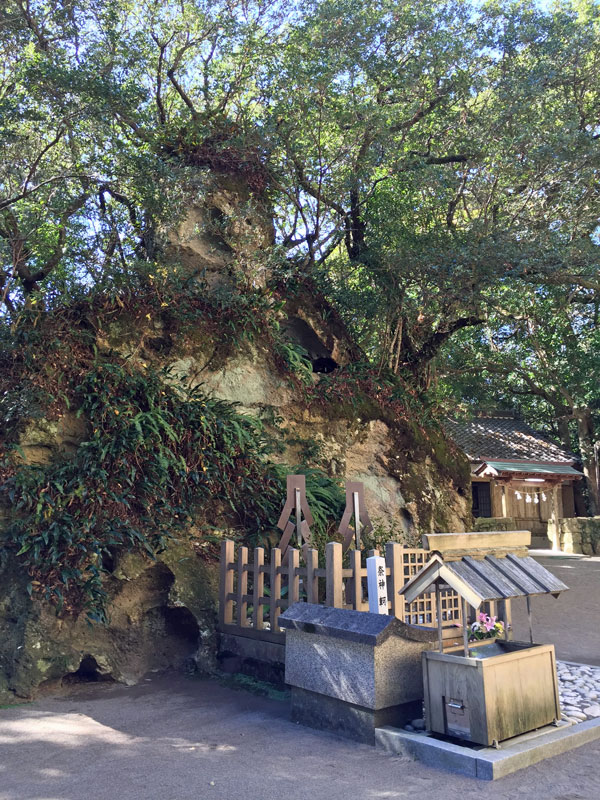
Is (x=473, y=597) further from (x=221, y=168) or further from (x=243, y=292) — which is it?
(x=221, y=168)

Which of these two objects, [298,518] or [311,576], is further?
[298,518]

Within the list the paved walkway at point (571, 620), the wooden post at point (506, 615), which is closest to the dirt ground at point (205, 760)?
the wooden post at point (506, 615)

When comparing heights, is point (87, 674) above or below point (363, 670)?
below

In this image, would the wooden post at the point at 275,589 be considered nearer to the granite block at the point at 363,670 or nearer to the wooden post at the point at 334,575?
the wooden post at the point at 334,575

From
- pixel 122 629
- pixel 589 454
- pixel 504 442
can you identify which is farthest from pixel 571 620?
pixel 504 442

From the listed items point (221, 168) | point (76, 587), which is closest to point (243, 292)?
point (221, 168)

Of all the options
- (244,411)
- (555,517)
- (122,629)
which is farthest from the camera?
(555,517)

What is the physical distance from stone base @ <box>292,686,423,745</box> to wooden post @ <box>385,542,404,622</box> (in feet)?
4.59

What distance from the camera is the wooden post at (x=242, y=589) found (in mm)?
7207

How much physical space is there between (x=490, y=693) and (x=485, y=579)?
0.85 meters

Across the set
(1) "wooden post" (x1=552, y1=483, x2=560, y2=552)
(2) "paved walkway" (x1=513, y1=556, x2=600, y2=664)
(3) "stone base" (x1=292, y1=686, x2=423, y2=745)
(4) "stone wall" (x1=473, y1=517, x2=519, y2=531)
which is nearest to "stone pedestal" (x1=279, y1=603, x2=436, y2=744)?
(3) "stone base" (x1=292, y1=686, x2=423, y2=745)

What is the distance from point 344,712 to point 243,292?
7527 mm

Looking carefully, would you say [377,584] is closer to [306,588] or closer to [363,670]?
[306,588]

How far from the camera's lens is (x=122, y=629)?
24.5ft
